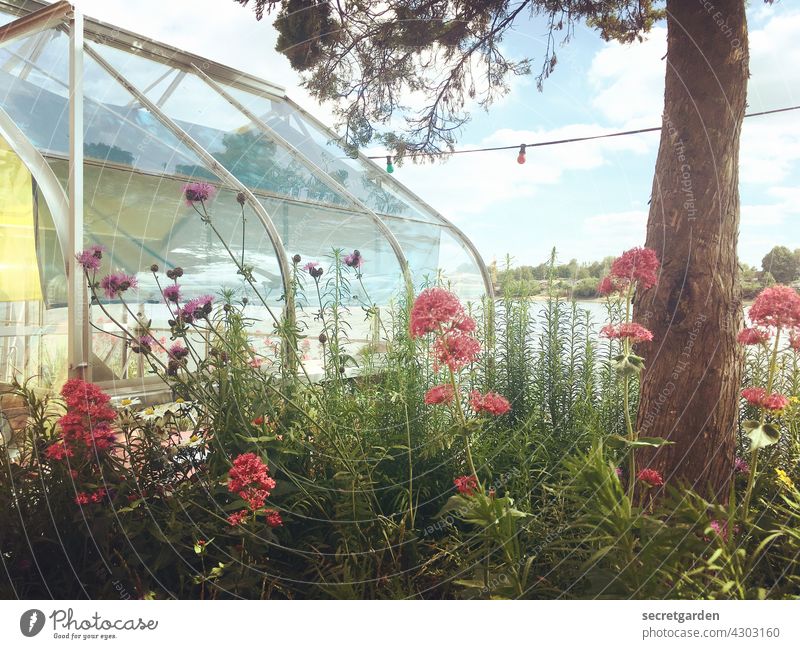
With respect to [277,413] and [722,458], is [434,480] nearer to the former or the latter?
[277,413]

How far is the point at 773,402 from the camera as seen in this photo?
32.6 inches

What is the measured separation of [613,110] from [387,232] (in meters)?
0.51

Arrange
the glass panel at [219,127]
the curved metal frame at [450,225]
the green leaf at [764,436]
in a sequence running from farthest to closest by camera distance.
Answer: the glass panel at [219,127] < the curved metal frame at [450,225] < the green leaf at [764,436]

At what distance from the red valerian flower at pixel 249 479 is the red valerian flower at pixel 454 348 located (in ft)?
1.01

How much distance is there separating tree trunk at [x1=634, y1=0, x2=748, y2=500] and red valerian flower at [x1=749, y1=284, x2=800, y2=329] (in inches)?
3.5

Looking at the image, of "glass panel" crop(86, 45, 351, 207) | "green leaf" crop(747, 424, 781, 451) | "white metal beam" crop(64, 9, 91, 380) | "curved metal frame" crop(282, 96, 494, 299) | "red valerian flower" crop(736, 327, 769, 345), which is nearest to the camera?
"green leaf" crop(747, 424, 781, 451)

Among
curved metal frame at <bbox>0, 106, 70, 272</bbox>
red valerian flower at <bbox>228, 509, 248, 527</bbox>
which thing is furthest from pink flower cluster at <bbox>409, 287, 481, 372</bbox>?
curved metal frame at <bbox>0, 106, 70, 272</bbox>

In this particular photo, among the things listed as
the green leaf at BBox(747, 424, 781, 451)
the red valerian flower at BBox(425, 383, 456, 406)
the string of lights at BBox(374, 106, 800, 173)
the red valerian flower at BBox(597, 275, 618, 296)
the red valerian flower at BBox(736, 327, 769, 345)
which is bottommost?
the green leaf at BBox(747, 424, 781, 451)

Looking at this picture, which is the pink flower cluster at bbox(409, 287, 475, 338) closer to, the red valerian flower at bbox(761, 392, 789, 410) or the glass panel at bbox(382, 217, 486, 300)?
the glass panel at bbox(382, 217, 486, 300)

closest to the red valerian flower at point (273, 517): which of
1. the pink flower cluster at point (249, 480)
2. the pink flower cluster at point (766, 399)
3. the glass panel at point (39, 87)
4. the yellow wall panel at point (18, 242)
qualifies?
the pink flower cluster at point (249, 480)

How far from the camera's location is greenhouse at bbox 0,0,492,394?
126 centimetres

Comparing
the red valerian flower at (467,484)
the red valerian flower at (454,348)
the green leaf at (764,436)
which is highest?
the red valerian flower at (454,348)

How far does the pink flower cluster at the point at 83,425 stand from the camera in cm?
102

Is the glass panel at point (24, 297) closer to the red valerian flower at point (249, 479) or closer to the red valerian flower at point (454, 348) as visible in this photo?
the red valerian flower at point (249, 479)
